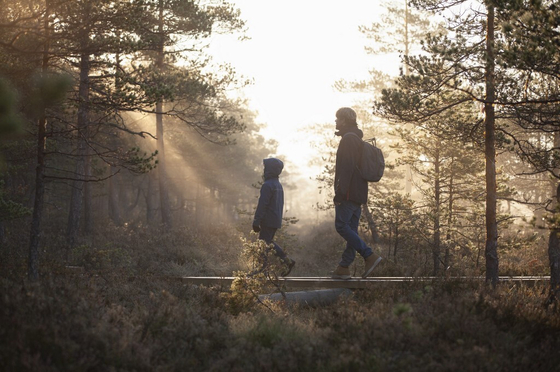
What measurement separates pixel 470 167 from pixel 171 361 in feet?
Answer: 33.2

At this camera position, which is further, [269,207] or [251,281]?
[269,207]

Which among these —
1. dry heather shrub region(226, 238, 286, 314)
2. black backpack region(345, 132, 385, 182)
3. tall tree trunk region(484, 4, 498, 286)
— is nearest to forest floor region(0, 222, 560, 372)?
dry heather shrub region(226, 238, 286, 314)

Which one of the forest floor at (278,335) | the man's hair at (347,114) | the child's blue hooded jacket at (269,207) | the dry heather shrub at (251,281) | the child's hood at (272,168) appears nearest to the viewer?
the forest floor at (278,335)

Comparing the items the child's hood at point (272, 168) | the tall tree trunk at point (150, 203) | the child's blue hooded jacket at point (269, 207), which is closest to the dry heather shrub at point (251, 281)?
the child's blue hooded jacket at point (269, 207)

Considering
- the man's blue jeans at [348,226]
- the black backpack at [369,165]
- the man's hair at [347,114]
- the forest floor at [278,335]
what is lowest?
the forest floor at [278,335]

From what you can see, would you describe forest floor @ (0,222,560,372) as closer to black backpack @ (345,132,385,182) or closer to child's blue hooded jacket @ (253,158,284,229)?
black backpack @ (345,132,385,182)

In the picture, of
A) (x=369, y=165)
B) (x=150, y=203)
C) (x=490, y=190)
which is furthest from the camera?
(x=150, y=203)

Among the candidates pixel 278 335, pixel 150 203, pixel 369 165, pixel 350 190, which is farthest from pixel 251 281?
pixel 150 203

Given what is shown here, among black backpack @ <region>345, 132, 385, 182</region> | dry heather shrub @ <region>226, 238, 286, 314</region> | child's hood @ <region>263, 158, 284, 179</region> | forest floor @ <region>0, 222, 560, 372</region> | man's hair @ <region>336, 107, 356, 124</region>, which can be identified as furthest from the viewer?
child's hood @ <region>263, 158, 284, 179</region>

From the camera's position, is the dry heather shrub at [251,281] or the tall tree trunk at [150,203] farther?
the tall tree trunk at [150,203]

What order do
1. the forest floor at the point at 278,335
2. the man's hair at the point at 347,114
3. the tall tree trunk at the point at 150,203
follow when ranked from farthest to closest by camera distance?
the tall tree trunk at the point at 150,203
the man's hair at the point at 347,114
the forest floor at the point at 278,335

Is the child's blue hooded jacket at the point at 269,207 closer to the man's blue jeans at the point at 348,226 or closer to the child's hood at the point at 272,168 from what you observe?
the child's hood at the point at 272,168

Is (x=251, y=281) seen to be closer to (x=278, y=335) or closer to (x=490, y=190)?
(x=278, y=335)

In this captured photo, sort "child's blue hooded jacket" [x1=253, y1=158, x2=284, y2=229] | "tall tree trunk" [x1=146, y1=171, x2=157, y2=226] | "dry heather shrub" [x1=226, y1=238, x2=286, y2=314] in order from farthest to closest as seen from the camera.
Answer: "tall tree trunk" [x1=146, y1=171, x2=157, y2=226] < "child's blue hooded jacket" [x1=253, y1=158, x2=284, y2=229] < "dry heather shrub" [x1=226, y1=238, x2=286, y2=314]
